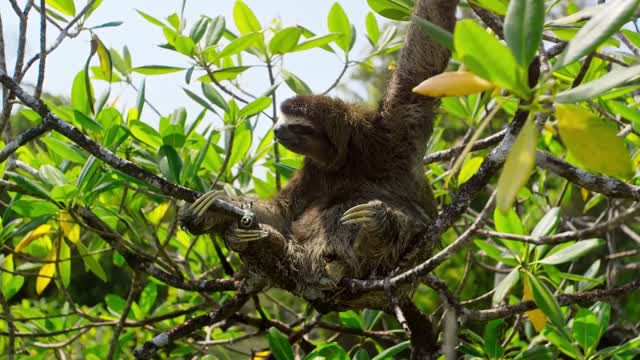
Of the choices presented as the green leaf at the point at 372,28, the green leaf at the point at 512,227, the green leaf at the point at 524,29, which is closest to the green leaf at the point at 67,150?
the green leaf at the point at 372,28

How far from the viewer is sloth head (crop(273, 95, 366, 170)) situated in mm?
4055

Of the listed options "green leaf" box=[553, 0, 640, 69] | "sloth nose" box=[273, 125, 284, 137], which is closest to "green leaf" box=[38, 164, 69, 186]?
"sloth nose" box=[273, 125, 284, 137]

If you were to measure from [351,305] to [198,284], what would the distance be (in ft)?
2.48

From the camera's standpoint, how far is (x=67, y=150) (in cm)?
353

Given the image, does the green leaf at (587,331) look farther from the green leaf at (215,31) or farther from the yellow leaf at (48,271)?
the yellow leaf at (48,271)

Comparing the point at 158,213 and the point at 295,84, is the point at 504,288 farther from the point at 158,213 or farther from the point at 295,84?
the point at 158,213

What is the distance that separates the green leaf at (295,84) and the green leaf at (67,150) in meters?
1.29

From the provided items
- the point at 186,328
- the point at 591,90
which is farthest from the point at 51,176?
the point at 591,90

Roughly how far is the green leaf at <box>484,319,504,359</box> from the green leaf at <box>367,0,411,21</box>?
1.41 m

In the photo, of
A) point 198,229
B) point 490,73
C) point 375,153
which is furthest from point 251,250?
point 490,73

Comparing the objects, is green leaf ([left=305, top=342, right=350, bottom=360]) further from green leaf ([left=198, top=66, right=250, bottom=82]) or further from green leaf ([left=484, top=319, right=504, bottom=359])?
green leaf ([left=198, top=66, right=250, bottom=82])

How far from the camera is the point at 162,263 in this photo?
3832mm

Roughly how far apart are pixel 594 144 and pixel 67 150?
2.71 m

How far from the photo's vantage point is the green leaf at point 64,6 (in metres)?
3.44
